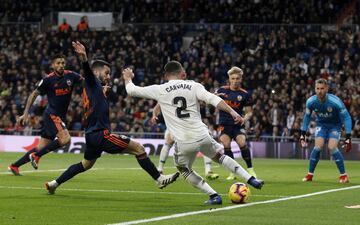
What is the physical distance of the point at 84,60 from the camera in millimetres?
12641

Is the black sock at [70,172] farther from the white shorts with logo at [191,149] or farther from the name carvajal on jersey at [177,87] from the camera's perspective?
the name carvajal on jersey at [177,87]

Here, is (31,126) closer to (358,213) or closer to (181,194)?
(181,194)

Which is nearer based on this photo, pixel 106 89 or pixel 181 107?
pixel 181 107

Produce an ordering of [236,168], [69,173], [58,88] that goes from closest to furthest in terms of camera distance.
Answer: [236,168] < [69,173] < [58,88]

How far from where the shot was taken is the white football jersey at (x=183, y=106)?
12.0 metres

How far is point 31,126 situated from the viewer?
35.8 m

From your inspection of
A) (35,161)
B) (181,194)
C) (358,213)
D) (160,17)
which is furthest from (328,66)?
(358,213)

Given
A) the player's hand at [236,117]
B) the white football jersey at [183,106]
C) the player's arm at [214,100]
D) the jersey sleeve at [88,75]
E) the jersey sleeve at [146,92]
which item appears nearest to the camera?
the player's arm at [214,100]

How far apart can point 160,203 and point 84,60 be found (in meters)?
2.39

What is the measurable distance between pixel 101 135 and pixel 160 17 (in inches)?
1297

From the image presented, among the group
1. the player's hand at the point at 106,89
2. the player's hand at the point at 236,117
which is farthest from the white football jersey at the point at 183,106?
the player's hand at the point at 106,89

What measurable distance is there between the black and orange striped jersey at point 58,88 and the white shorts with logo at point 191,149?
246 inches

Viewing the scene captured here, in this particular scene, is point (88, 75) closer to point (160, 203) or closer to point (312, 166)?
point (160, 203)

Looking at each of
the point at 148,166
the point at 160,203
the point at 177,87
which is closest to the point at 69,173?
the point at 148,166
